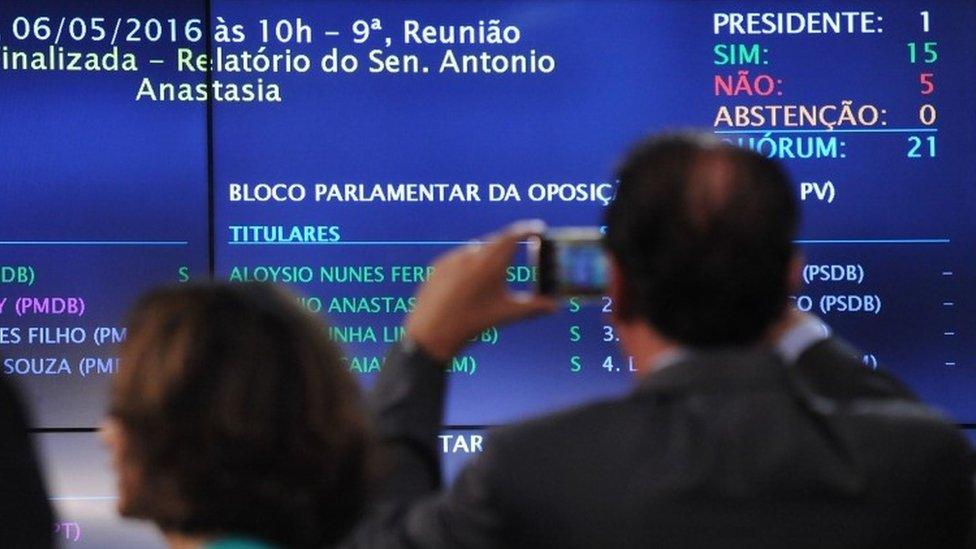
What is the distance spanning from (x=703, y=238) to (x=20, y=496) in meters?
0.97

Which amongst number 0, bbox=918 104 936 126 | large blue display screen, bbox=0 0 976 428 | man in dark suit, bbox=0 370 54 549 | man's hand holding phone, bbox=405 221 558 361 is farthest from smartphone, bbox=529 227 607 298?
number 0, bbox=918 104 936 126

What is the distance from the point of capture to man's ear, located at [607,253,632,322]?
1.36m

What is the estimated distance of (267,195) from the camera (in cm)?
331

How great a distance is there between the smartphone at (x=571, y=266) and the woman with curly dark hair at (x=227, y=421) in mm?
253

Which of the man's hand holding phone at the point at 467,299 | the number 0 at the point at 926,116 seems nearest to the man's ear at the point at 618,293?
the man's hand holding phone at the point at 467,299

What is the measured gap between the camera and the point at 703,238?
1313mm

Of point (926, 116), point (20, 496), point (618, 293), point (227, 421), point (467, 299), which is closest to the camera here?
point (227, 421)

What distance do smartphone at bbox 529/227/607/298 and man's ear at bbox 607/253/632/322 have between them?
0.25 feet

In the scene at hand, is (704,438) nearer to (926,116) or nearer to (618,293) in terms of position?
(618,293)

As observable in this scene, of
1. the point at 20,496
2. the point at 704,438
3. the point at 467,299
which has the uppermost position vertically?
the point at 467,299

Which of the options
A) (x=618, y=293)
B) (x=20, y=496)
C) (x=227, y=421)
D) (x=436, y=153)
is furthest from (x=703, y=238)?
(x=436, y=153)

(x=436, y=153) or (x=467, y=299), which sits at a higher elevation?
(x=436, y=153)

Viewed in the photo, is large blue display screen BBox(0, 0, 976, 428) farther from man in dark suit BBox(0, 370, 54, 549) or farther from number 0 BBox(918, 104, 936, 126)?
man in dark suit BBox(0, 370, 54, 549)

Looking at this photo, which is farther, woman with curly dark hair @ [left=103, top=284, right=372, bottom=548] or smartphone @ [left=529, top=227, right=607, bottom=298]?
smartphone @ [left=529, top=227, right=607, bottom=298]
